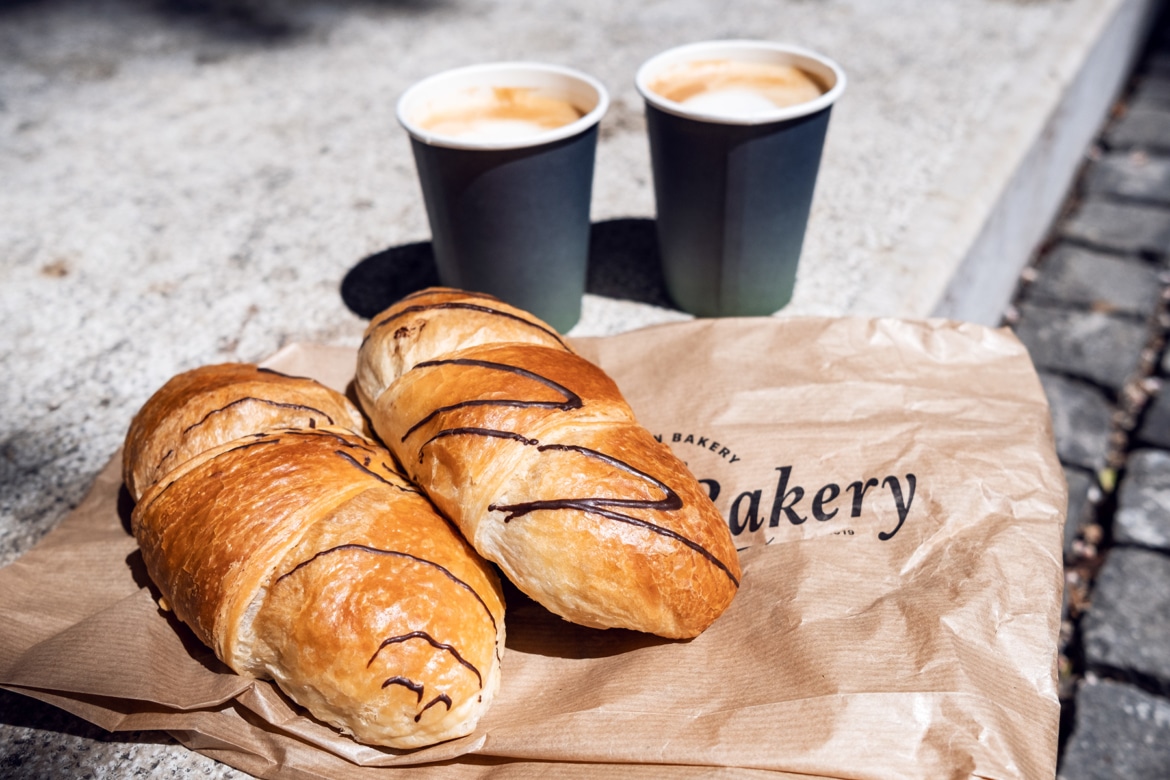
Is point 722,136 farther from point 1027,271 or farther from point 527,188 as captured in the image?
point 1027,271

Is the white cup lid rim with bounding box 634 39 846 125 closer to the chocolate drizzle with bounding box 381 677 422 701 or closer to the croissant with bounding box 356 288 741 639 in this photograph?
the croissant with bounding box 356 288 741 639

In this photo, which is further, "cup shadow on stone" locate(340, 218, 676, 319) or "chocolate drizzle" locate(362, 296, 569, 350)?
"cup shadow on stone" locate(340, 218, 676, 319)

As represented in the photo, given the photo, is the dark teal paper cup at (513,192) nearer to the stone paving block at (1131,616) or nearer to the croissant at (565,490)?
the croissant at (565,490)

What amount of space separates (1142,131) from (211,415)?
15.6 ft

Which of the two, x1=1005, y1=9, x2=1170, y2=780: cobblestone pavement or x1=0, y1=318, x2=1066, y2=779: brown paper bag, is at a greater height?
x1=0, y1=318, x2=1066, y2=779: brown paper bag

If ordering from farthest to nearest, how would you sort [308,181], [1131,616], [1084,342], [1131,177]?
1. [1131,177]
2. [1084,342]
3. [308,181]
4. [1131,616]

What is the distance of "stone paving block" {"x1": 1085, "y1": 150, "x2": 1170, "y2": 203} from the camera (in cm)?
406

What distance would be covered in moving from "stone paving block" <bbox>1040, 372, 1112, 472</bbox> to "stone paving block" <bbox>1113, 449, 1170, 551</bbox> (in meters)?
0.11

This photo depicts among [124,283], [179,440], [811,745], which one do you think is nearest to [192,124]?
[124,283]

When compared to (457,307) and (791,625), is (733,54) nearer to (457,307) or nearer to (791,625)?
(457,307)

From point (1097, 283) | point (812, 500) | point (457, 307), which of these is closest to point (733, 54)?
point (457, 307)

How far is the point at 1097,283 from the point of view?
360cm

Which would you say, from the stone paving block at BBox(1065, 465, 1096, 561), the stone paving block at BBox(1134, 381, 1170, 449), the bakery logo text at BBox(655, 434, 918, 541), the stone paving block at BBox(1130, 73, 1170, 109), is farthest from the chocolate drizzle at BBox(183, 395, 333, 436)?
the stone paving block at BBox(1130, 73, 1170, 109)

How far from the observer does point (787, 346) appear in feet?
5.98
